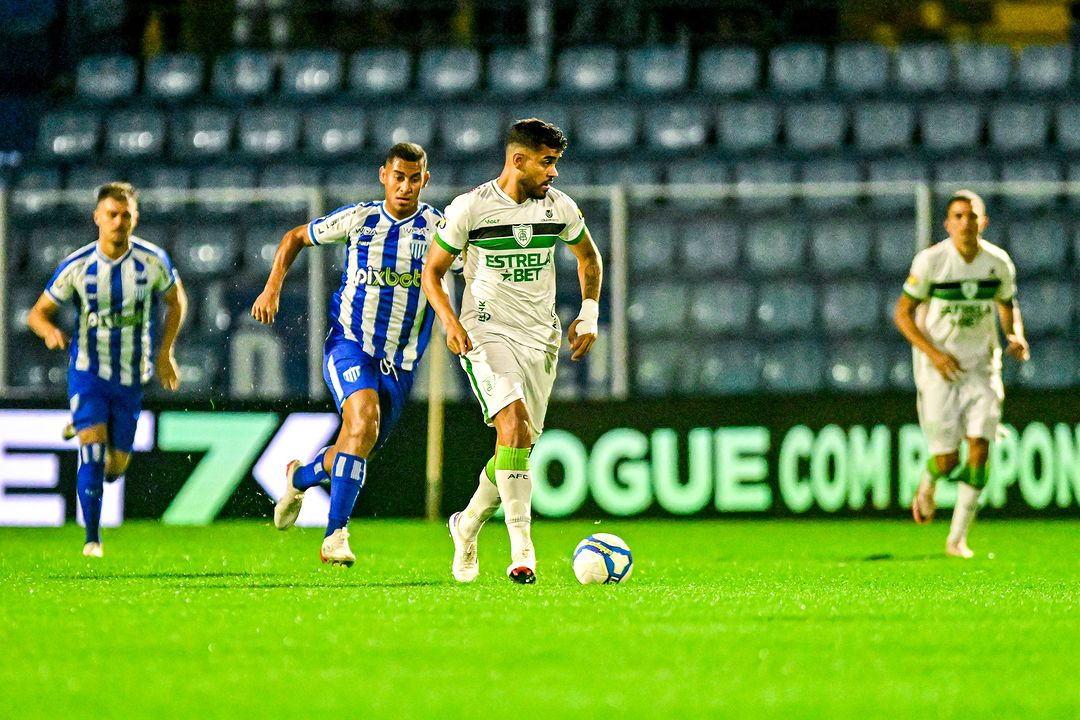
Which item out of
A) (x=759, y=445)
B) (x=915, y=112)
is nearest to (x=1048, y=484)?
(x=759, y=445)

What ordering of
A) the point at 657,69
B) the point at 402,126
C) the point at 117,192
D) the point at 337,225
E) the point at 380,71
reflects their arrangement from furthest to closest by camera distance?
the point at 380,71
the point at 657,69
the point at 402,126
the point at 117,192
the point at 337,225

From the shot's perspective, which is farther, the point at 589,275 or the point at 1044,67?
the point at 1044,67

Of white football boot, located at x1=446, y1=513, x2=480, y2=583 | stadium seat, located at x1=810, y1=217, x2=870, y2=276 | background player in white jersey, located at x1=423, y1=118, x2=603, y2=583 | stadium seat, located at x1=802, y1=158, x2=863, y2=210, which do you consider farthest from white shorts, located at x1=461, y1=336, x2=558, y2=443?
stadium seat, located at x1=802, y1=158, x2=863, y2=210

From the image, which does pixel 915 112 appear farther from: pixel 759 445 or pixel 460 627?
pixel 460 627

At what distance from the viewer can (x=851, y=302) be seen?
1220cm

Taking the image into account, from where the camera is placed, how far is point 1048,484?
11.6m

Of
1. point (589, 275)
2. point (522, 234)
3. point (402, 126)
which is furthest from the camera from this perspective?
point (402, 126)

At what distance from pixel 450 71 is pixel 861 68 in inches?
140

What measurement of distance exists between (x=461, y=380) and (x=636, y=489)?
1416 millimetres

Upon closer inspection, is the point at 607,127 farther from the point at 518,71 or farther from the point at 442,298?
the point at 442,298

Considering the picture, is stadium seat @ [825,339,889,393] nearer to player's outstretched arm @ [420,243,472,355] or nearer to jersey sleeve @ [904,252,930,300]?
jersey sleeve @ [904,252,930,300]

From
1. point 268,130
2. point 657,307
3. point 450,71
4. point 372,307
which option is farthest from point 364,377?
point 450,71

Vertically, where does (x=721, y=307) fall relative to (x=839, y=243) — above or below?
below

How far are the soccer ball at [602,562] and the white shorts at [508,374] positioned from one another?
50cm
